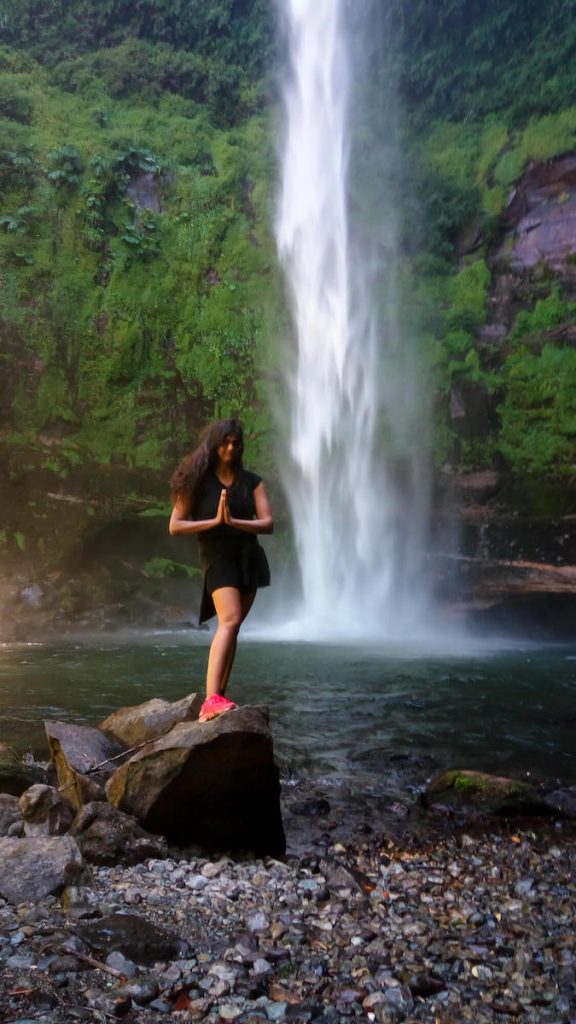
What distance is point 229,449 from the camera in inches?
157

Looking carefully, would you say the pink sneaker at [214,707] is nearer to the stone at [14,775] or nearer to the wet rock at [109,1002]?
the stone at [14,775]

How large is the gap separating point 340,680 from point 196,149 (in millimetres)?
16099

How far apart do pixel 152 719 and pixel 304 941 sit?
2591 mm

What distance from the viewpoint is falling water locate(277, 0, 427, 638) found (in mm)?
17406

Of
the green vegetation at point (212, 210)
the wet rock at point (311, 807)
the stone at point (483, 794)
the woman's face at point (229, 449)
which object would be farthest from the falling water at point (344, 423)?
the woman's face at point (229, 449)

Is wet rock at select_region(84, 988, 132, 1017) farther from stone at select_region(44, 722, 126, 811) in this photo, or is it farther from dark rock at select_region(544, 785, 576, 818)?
dark rock at select_region(544, 785, 576, 818)

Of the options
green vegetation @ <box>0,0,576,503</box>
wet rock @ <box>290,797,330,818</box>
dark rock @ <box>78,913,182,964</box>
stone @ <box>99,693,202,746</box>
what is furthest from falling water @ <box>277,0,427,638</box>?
dark rock @ <box>78,913,182,964</box>

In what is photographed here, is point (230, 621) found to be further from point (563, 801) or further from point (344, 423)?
point (344, 423)

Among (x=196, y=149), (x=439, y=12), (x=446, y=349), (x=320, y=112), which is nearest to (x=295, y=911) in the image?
(x=446, y=349)

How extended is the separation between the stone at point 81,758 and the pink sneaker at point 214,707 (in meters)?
0.61

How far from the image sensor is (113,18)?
22016mm

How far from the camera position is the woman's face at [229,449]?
3.98m

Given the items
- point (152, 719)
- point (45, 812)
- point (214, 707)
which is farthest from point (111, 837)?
point (152, 719)

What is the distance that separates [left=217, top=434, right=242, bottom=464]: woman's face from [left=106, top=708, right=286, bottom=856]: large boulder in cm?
134
